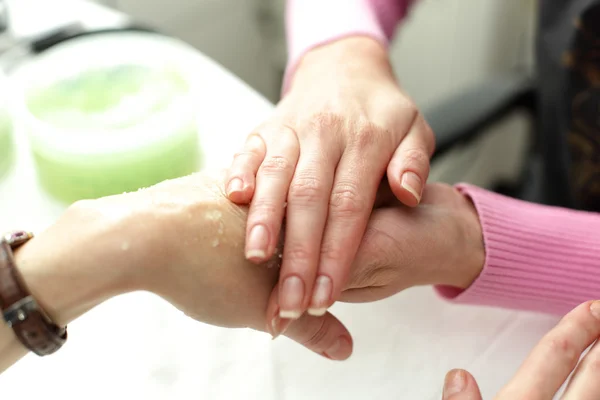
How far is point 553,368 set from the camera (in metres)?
0.43

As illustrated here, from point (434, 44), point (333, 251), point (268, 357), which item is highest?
→ point (333, 251)

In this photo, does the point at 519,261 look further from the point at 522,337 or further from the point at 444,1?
the point at 444,1

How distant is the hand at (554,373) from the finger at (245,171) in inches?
7.6

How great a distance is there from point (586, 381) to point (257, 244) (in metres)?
0.23

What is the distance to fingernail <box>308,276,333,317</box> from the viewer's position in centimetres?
44

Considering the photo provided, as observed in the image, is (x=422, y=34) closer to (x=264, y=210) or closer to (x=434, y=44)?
(x=434, y=44)

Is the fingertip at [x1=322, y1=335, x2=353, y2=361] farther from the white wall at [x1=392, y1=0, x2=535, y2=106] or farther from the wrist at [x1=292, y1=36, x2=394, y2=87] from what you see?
the white wall at [x1=392, y1=0, x2=535, y2=106]

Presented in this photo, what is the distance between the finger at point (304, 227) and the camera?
439 mm

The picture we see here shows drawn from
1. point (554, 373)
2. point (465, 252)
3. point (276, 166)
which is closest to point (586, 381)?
point (554, 373)

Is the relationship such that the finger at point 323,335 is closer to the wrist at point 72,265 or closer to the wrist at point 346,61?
the wrist at point 72,265

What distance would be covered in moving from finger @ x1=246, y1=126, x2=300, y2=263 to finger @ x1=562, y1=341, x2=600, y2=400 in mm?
218

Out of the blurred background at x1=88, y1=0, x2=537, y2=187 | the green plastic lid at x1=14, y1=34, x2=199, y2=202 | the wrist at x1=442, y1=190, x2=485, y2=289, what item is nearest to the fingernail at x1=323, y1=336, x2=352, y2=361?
the wrist at x1=442, y1=190, x2=485, y2=289

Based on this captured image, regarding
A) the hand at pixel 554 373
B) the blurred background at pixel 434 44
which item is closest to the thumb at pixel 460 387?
the hand at pixel 554 373

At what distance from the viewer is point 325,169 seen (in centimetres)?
49
